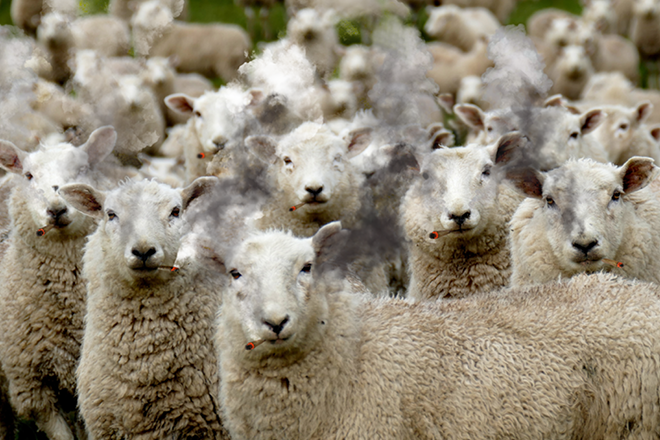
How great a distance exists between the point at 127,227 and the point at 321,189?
1.25 meters

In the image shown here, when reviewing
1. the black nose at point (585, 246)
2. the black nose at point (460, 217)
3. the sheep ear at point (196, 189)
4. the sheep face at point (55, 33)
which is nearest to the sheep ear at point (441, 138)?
the black nose at point (460, 217)

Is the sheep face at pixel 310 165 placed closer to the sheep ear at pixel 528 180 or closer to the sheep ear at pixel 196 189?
the sheep ear at pixel 196 189

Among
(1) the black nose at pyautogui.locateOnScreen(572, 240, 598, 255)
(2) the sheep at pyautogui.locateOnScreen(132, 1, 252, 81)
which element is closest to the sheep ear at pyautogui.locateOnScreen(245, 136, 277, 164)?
(1) the black nose at pyautogui.locateOnScreen(572, 240, 598, 255)

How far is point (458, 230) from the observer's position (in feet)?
13.4

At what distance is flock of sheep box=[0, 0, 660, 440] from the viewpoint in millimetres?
3111

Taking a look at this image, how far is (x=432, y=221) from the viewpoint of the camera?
4188 mm

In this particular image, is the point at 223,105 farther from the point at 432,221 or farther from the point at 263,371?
the point at 263,371

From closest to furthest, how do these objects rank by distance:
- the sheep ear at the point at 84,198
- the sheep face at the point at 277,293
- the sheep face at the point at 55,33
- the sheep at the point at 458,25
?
the sheep face at the point at 277,293 < the sheep ear at the point at 84,198 < the sheep face at the point at 55,33 < the sheep at the point at 458,25

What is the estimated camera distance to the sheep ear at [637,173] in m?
3.72

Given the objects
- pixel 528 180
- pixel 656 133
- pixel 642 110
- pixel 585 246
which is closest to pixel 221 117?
pixel 528 180

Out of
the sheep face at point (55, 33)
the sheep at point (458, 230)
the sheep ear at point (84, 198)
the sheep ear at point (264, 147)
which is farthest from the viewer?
the sheep face at point (55, 33)

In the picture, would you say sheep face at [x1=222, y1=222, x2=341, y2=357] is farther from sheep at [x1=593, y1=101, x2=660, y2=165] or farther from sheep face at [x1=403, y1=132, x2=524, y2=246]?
sheep at [x1=593, y1=101, x2=660, y2=165]

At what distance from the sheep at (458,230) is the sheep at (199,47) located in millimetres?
8643

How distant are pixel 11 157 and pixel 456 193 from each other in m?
2.48
